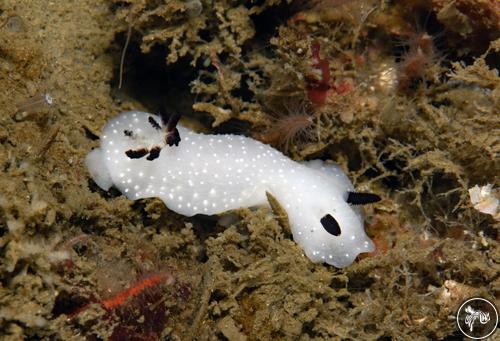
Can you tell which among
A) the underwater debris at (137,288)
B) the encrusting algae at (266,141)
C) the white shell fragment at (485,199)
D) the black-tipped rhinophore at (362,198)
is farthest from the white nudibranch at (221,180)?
the white shell fragment at (485,199)

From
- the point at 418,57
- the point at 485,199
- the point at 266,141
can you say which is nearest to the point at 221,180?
the point at 266,141

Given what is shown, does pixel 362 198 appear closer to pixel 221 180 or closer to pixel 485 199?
pixel 485 199

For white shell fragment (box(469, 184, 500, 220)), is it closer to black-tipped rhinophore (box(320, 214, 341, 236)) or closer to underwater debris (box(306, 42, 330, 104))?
black-tipped rhinophore (box(320, 214, 341, 236))

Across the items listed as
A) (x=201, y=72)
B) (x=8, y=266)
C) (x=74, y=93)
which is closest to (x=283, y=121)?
(x=201, y=72)

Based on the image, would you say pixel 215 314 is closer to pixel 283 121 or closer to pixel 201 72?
pixel 283 121

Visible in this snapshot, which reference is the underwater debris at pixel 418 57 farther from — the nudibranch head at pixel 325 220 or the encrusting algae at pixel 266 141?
the nudibranch head at pixel 325 220

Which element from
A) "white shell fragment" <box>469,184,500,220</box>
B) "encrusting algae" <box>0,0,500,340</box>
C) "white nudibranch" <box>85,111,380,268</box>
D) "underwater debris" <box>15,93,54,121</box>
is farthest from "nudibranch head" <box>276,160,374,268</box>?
"underwater debris" <box>15,93,54,121</box>
